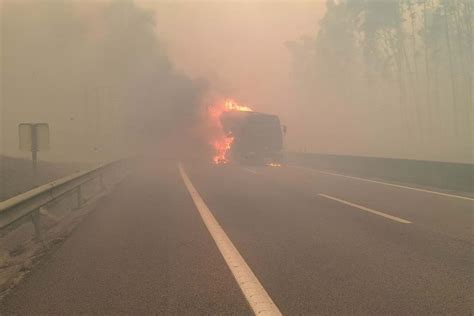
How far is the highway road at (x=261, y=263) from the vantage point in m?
3.49

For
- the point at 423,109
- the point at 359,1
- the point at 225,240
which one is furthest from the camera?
the point at 423,109

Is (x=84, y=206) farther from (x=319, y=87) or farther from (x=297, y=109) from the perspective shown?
(x=297, y=109)

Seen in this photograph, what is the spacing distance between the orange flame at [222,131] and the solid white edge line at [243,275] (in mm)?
20207

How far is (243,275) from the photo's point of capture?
419cm

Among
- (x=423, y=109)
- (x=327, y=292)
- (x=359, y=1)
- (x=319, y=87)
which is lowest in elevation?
(x=327, y=292)

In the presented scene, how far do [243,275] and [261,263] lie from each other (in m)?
0.48

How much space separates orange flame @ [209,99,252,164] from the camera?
27812 mm

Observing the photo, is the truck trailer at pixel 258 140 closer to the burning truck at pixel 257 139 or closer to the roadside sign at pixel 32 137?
the burning truck at pixel 257 139

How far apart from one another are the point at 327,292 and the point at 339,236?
2.37 meters

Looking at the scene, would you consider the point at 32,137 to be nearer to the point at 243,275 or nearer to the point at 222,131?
the point at 243,275

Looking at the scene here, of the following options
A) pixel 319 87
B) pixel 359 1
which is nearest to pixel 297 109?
pixel 319 87

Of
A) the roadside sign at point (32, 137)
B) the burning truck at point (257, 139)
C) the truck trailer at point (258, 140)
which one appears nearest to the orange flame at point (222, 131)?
the burning truck at point (257, 139)

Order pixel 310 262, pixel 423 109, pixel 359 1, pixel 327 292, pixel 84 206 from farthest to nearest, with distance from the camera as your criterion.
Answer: pixel 423 109, pixel 359 1, pixel 84 206, pixel 310 262, pixel 327 292

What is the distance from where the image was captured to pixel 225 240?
19.0 ft
